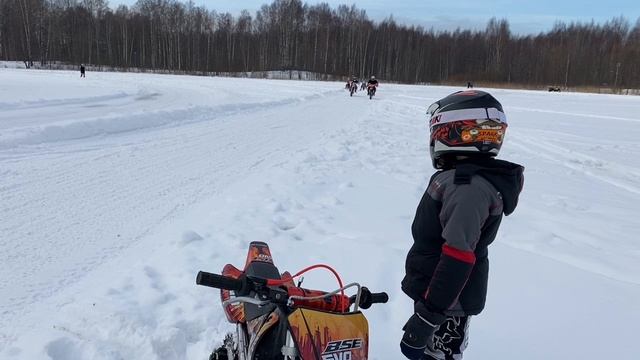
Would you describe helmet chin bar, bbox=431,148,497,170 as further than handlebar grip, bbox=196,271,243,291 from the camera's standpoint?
Yes

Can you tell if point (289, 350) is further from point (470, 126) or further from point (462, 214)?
point (470, 126)

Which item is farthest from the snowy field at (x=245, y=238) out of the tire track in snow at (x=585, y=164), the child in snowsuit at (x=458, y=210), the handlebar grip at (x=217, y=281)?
the handlebar grip at (x=217, y=281)

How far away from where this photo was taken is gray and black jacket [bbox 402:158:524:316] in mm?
1900

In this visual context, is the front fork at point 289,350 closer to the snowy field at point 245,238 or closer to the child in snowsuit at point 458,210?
the child in snowsuit at point 458,210

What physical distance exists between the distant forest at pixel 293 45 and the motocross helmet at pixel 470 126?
73934 millimetres

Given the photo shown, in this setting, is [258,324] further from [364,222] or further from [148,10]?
[148,10]

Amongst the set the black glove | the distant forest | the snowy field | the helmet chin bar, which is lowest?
the snowy field

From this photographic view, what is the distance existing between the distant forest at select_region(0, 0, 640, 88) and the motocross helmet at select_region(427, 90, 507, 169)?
7393 cm

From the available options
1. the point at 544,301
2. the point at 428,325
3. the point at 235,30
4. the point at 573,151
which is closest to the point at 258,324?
the point at 428,325

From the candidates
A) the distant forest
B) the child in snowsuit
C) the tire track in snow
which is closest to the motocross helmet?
the child in snowsuit

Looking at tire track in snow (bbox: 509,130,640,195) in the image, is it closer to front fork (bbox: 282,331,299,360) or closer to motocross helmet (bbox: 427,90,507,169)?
motocross helmet (bbox: 427,90,507,169)

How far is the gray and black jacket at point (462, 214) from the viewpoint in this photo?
6.23 ft

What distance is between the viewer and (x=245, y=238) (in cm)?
464

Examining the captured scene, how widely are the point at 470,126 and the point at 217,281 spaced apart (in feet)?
4.14
